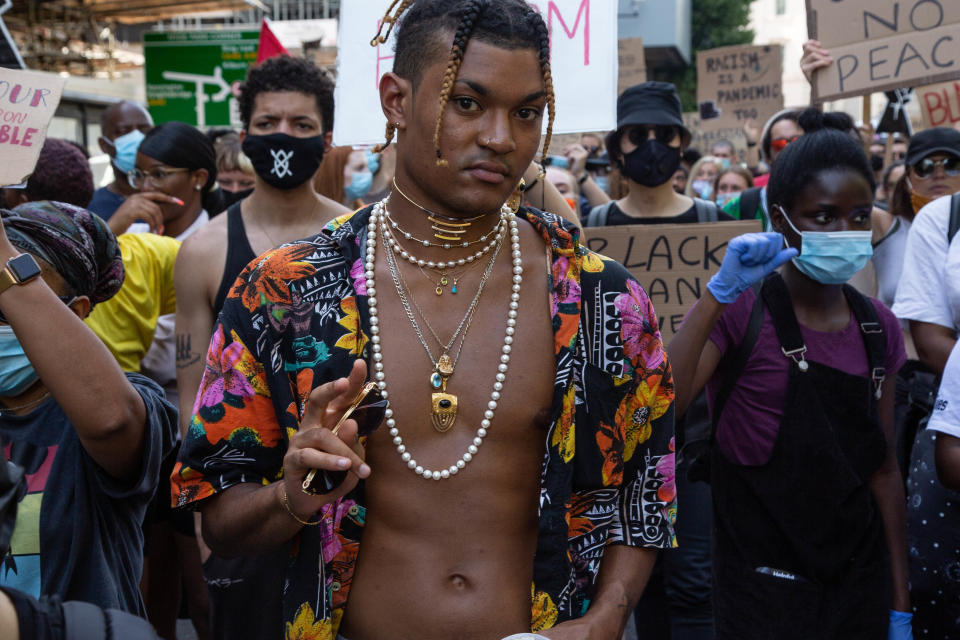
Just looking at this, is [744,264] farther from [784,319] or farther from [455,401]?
[455,401]

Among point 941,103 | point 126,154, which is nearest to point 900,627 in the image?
point 941,103

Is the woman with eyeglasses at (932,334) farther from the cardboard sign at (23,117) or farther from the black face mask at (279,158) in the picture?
the cardboard sign at (23,117)

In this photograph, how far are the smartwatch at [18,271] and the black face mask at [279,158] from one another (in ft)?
6.45

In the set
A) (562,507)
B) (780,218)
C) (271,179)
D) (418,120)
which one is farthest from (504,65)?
(271,179)

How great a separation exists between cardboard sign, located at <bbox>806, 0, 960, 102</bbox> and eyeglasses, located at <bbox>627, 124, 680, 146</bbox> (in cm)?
78

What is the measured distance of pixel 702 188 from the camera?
1020 centimetres

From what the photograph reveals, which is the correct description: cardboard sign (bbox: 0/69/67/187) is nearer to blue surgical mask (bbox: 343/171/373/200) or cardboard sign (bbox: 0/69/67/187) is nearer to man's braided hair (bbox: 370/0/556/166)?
man's braided hair (bbox: 370/0/556/166)

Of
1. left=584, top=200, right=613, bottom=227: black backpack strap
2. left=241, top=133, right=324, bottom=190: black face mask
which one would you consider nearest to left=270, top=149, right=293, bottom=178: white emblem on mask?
left=241, top=133, right=324, bottom=190: black face mask

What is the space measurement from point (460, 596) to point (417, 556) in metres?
0.12

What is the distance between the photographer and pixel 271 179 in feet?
14.1

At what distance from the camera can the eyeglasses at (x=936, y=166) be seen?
18.9 ft

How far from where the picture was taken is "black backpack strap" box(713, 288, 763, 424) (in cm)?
339

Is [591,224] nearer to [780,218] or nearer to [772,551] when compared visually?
[780,218]

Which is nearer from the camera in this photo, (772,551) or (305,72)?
(772,551)
